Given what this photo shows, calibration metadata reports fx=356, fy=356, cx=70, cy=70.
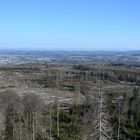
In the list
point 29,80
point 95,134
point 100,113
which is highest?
point 100,113

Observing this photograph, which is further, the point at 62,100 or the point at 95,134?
the point at 62,100

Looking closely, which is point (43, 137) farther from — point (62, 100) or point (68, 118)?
point (62, 100)

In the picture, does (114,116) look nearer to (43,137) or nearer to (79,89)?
(43,137)

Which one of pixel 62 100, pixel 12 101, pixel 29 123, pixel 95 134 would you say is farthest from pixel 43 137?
pixel 62 100

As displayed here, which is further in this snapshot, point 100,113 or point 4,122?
point 4,122

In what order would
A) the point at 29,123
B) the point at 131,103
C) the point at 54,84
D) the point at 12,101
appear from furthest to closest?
the point at 54,84 → the point at 131,103 → the point at 12,101 → the point at 29,123

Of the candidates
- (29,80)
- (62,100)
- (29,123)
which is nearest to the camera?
(29,123)

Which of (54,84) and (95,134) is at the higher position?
(95,134)

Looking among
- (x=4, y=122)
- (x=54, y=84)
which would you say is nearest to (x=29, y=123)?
(x=4, y=122)

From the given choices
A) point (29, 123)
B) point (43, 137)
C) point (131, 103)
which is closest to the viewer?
point (43, 137)
